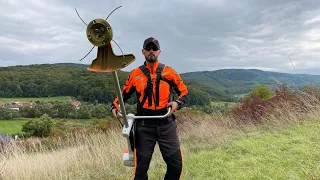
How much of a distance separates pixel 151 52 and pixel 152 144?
1031mm

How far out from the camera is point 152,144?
3242 millimetres

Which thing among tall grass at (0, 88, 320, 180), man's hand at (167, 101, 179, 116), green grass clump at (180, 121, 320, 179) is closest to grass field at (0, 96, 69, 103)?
tall grass at (0, 88, 320, 180)

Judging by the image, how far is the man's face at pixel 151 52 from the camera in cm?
320

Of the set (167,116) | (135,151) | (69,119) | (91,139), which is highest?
(167,116)

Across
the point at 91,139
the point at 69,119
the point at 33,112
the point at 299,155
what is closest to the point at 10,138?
the point at 91,139

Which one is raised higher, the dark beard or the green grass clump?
the dark beard

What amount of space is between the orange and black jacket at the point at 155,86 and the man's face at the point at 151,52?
0.07 metres

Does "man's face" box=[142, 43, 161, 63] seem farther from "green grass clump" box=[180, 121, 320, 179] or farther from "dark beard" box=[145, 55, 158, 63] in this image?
"green grass clump" box=[180, 121, 320, 179]

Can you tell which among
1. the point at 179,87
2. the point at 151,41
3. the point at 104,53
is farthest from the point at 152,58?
the point at 104,53

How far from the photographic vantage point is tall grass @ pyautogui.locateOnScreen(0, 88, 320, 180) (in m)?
5.06

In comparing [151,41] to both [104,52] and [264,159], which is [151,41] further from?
[264,159]

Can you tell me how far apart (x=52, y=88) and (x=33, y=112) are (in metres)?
12.7

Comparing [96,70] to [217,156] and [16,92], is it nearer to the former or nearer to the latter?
[217,156]

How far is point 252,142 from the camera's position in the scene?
5.91 meters
